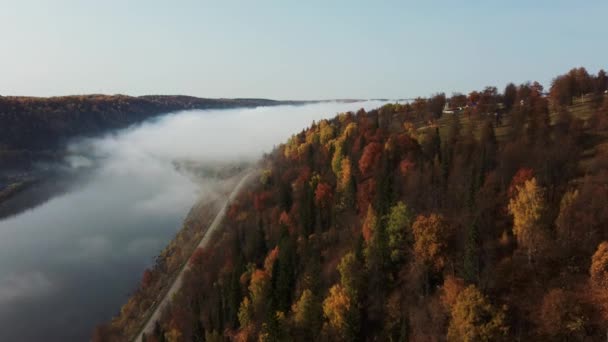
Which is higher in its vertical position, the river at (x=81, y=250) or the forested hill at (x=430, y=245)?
the forested hill at (x=430, y=245)

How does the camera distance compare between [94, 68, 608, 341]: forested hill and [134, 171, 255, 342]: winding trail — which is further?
[134, 171, 255, 342]: winding trail

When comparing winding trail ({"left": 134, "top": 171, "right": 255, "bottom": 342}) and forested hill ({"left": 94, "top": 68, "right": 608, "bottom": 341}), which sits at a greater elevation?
forested hill ({"left": 94, "top": 68, "right": 608, "bottom": 341})

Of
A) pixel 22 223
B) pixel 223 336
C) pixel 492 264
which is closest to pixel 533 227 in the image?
pixel 492 264

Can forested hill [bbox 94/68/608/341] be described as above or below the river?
above

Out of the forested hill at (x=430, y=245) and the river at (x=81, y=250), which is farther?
the river at (x=81, y=250)

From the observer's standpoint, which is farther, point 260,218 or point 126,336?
point 260,218

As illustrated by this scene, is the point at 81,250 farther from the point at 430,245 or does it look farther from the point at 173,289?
the point at 430,245

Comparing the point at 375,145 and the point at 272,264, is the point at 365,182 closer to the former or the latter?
the point at 375,145

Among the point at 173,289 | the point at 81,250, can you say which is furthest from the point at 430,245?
the point at 81,250

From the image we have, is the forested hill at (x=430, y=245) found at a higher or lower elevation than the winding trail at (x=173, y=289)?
higher
